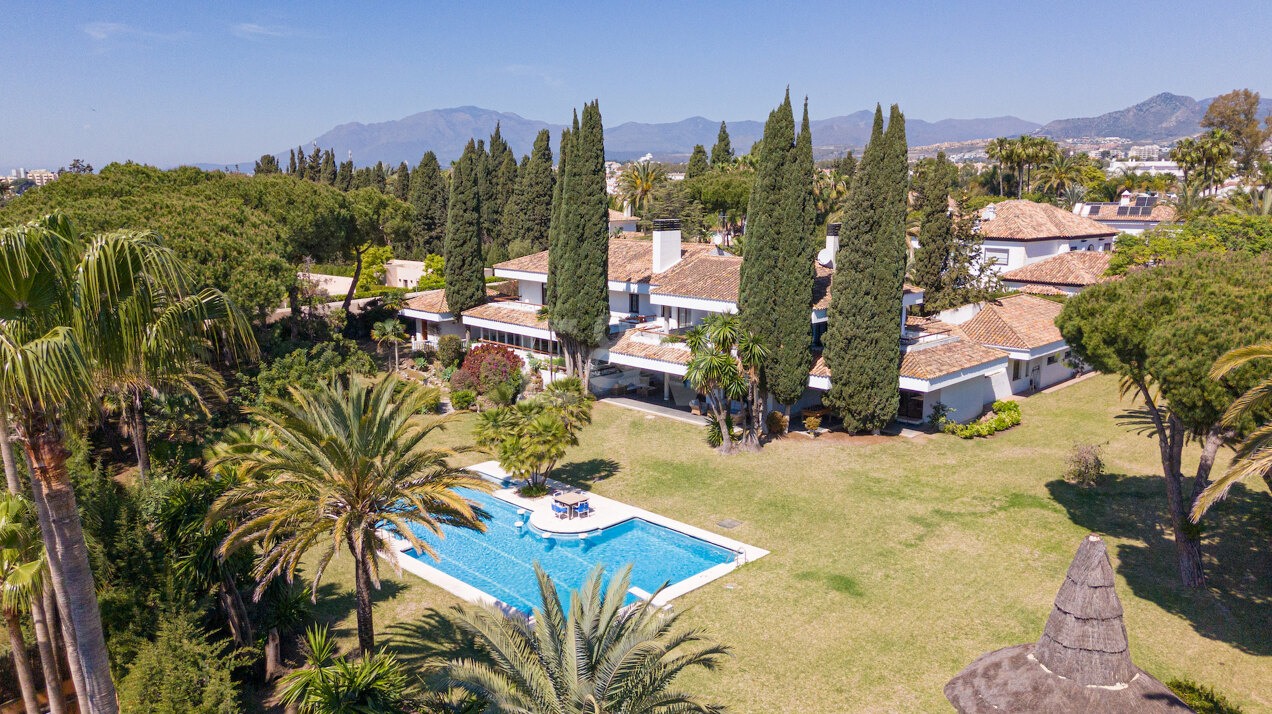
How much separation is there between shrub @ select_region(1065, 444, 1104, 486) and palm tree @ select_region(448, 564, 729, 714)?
17.9 m

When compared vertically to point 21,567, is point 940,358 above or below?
below

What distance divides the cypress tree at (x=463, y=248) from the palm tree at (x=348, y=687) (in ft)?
101

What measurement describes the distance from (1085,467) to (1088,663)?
2048 cm

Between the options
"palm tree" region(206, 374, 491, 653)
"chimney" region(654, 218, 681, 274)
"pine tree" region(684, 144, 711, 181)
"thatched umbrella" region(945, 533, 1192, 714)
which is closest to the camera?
"thatched umbrella" region(945, 533, 1192, 714)

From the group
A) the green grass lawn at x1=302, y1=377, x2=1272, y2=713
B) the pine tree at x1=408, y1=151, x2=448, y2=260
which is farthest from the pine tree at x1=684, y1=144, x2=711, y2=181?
the green grass lawn at x1=302, y1=377, x2=1272, y2=713

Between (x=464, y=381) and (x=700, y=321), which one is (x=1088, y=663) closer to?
(x=700, y=321)

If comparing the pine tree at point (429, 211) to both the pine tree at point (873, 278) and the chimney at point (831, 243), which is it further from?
the pine tree at point (873, 278)

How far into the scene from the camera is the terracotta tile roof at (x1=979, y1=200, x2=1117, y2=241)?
48.2 m

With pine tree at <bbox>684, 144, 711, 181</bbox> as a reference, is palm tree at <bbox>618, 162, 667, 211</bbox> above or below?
below

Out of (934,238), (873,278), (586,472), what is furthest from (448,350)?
(934,238)

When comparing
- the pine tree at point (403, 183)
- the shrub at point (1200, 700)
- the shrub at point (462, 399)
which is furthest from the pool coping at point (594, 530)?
the pine tree at point (403, 183)

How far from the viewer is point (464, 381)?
35906mm

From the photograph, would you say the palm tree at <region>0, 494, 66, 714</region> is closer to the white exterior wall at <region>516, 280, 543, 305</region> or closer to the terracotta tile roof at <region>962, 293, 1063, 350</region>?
the white exterior wall at <region>516, 280, 543, 305</region>

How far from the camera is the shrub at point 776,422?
30297 mm
